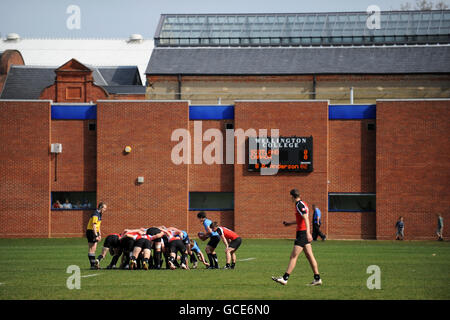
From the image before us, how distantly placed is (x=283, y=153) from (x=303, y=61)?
998cm

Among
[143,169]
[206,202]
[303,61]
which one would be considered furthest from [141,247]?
[303,61]

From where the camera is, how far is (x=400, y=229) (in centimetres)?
4019

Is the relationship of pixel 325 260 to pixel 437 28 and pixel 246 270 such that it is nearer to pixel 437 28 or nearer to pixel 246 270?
pixel 246 270

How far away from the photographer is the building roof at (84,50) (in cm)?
6619

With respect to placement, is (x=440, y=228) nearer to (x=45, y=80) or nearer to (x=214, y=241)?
(x=214, y=241)

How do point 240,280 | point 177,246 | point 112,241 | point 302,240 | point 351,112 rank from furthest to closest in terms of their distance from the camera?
point 351,112 → point 177,246 → point 112,241 → point 240,280 → point 302,240

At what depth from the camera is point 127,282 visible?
16812 millimetres

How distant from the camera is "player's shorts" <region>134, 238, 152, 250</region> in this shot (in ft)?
65.8

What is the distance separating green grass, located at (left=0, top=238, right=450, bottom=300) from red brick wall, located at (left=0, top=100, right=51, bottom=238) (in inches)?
649

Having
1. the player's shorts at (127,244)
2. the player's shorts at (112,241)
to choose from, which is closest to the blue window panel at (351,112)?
the player's shorts at (127,244)

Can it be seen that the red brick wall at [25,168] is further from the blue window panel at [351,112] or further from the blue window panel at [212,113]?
the blue window panel at [351,112]

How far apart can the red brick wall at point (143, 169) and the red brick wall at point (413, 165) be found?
10.7 m
